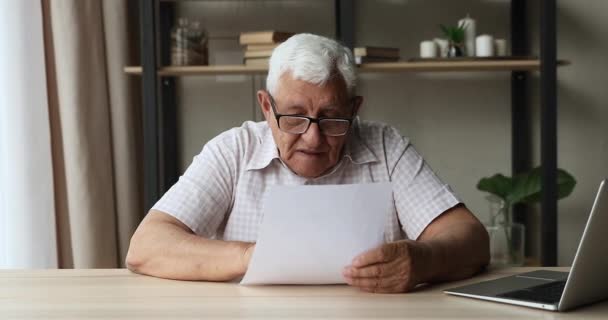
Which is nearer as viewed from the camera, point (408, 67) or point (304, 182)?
point (304, 182)

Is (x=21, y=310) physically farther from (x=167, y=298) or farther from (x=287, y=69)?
(x=287, y=69)

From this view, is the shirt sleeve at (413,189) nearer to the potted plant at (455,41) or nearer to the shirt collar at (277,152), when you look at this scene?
the shirt collar at (277,152)

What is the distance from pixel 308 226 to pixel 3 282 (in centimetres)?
62

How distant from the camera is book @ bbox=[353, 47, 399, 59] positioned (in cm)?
275

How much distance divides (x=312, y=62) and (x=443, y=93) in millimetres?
1536

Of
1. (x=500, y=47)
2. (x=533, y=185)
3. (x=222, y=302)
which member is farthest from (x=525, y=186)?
(x=222, y=302)

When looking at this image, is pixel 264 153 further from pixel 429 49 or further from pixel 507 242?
pixel 507 242

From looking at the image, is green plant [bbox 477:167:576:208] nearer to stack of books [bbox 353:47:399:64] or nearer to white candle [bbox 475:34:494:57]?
white candle [bbox 475:34:494:57]

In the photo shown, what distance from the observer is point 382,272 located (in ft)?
4.51

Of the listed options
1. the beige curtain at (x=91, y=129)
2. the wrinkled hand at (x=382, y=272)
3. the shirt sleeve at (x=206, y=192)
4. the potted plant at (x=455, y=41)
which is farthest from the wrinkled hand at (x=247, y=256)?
the potted plant at (x=455, y=41)

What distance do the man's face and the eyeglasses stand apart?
0.4 inches

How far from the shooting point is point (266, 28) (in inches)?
125

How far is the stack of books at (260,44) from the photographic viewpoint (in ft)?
9.15

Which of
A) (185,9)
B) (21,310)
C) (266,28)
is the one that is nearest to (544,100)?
(266,28)
